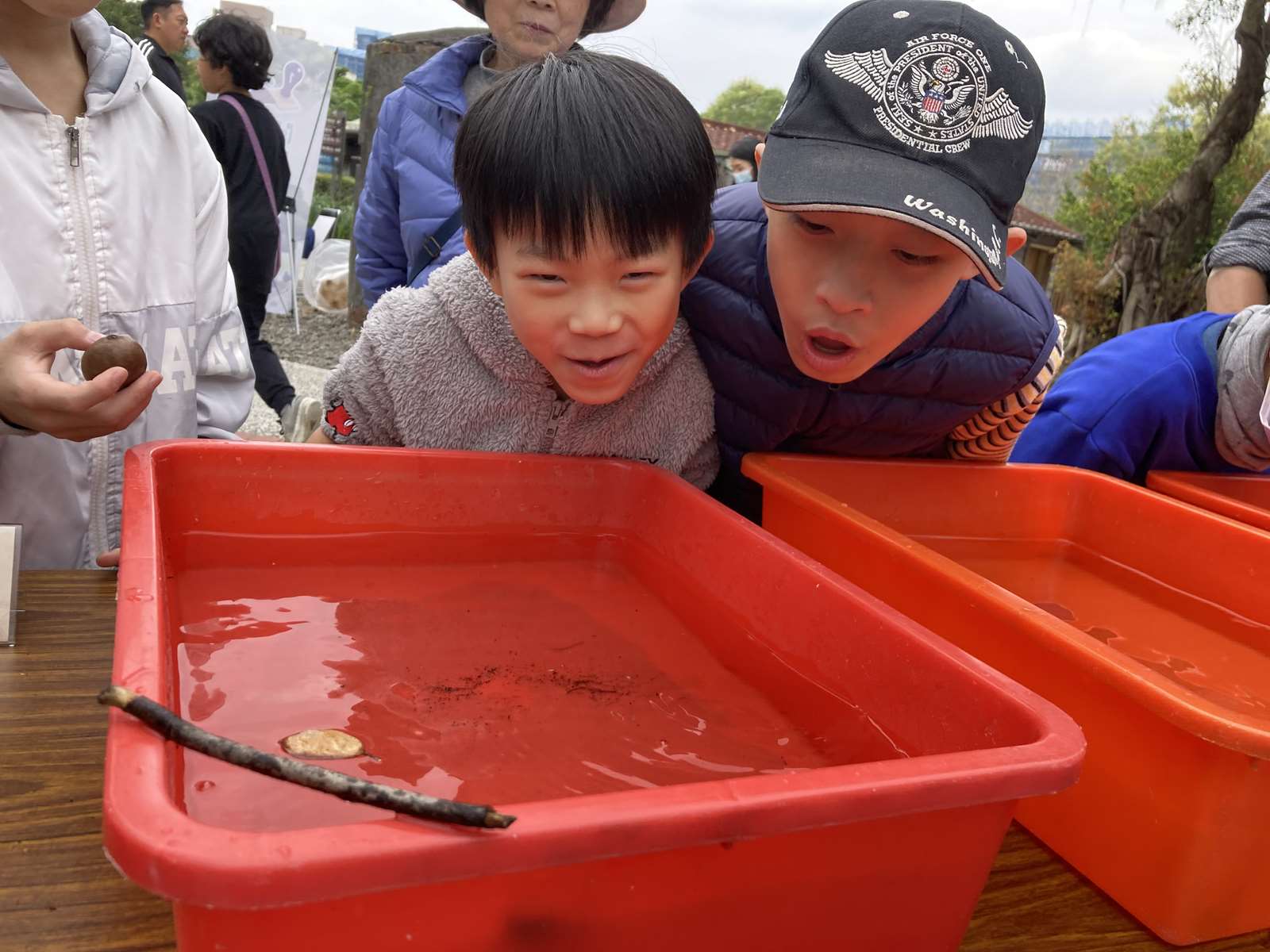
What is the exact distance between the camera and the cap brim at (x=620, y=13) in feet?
5.85

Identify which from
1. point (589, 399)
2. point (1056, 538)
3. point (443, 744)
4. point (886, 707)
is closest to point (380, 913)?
point (443, 744)

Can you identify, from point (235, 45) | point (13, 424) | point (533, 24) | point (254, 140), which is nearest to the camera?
point (13, 424)

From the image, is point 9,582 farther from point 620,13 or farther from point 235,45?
point 235,45

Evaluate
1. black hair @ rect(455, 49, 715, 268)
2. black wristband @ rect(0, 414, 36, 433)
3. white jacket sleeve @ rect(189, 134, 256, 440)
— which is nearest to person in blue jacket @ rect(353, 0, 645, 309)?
white jacket sleeve @ rect(189, 134, 256, 440)

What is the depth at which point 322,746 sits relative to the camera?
61cm

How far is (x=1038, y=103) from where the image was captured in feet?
2.97

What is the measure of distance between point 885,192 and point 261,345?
326cm

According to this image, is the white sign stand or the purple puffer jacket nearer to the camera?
the white sign stand

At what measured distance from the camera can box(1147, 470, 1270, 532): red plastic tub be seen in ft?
3.95

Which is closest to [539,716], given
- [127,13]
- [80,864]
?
[80,864]

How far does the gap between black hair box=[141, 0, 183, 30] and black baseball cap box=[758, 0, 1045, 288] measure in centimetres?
349

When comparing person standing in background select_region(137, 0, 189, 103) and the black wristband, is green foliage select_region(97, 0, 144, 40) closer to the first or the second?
person standing in background select_region(137, 0, 189, 103)

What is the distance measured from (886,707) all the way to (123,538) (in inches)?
20.6

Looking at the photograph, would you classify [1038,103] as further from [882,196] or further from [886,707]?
[886,707]
